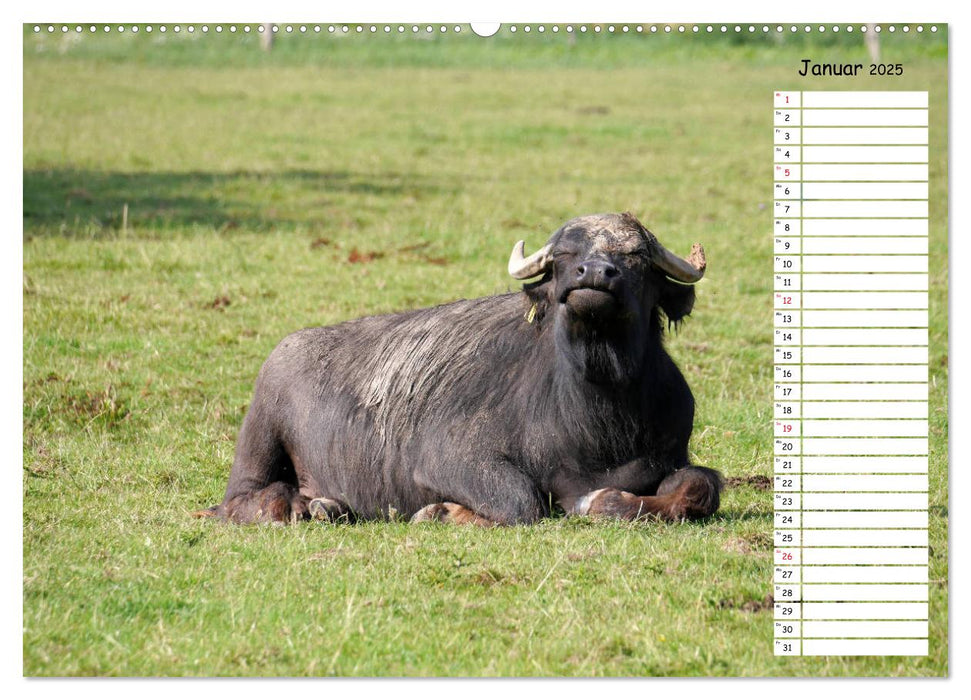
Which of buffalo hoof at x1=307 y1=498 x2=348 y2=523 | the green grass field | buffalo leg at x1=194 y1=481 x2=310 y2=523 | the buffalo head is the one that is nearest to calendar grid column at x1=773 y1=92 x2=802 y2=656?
the green grass field

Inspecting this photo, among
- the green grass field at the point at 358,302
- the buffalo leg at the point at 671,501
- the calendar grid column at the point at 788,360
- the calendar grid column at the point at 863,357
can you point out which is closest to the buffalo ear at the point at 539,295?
the buffalo leg at the point at 671,501

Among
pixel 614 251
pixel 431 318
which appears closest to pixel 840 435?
pixel 614 251

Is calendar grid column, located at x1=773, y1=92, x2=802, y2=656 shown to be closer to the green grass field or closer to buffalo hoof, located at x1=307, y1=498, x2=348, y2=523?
the green grass field

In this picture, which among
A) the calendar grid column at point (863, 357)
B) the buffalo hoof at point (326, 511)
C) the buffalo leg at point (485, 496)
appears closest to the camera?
the calendar grid column at point (863, 357)

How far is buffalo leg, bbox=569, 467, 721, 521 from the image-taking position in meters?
7.67

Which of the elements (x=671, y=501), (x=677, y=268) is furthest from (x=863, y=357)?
(x=671, y=501)

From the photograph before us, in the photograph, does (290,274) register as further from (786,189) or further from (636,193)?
(786,189)

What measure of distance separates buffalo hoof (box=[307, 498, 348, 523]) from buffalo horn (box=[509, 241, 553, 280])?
1.78 meters

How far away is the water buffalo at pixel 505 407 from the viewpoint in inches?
301

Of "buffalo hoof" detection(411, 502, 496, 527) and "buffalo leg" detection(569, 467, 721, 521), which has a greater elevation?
"buffalo leg" detection(569, 467, 721, 521)

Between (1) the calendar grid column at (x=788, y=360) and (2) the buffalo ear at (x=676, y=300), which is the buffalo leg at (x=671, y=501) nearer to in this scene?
(2) the buffalo ear at (x=676, y=300)

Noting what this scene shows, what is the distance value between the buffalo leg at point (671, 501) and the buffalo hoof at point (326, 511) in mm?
1469

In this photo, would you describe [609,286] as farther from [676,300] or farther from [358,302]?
[358,302]

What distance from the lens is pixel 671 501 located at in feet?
25.3
